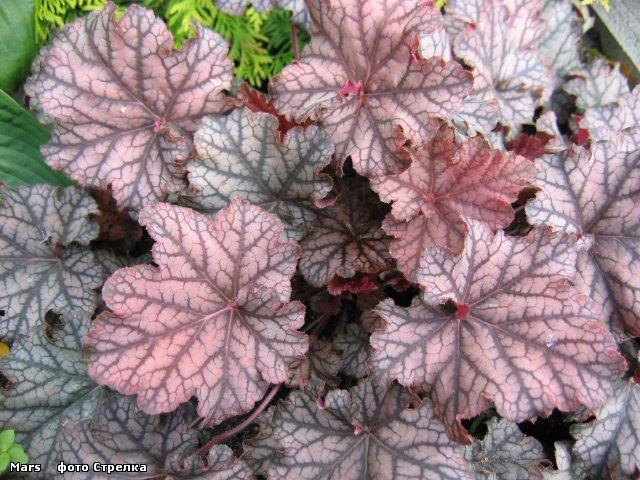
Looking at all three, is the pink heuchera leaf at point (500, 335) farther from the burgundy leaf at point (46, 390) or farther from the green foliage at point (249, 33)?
the green foliage at point (249, 33)

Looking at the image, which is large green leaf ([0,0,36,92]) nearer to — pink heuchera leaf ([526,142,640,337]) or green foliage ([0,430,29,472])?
green foliage ([0,430,29,472])

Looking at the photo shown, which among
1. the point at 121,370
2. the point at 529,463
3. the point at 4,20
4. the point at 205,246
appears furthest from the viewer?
the point at 4,20

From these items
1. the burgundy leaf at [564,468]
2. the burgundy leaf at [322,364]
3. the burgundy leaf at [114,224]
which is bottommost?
the burgundy leaf at [114,224]

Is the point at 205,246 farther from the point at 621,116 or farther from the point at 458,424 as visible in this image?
the point at 621,116

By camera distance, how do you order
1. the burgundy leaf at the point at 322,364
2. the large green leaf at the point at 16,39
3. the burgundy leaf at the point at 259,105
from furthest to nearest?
the large green leaf at the point at 16,39, the burgundy leaf at the point at 259,105, the burgundy leaf at the point at 322,364

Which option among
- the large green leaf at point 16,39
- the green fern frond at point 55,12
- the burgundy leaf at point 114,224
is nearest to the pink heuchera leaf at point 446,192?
the burgundy leaf at point 114,224

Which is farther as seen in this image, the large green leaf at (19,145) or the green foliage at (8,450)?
the large green leaf at (19,145)

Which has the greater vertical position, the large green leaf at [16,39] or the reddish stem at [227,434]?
the large green leaf at [16,39]

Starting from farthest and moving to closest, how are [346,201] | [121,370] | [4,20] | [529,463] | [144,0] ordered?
[144,0] < [4,20] < [346,201] < [529,463] < [121,370]

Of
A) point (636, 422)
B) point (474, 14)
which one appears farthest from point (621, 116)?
point (636, 422)
